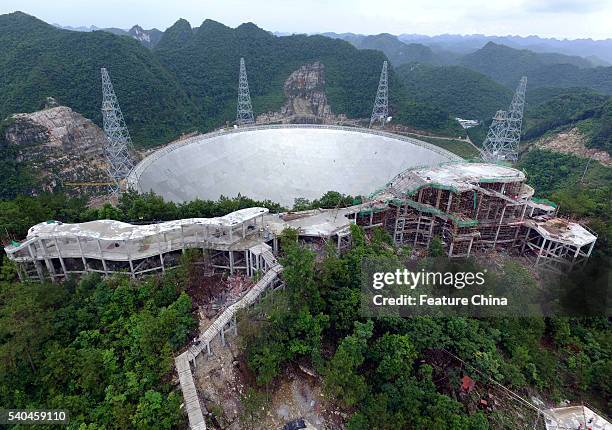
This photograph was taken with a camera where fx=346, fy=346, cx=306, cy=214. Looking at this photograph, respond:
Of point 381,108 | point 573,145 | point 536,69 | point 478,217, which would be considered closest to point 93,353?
point 478,217

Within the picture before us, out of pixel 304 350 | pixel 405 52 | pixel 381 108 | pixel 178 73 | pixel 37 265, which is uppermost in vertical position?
pixel 405 52

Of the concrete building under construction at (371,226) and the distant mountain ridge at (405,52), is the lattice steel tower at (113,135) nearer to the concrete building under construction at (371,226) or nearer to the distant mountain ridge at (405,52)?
the concrete building under construction at (371,226)

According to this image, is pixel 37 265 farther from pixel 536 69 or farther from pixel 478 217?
pixel 536 69

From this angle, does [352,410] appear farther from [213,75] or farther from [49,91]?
[213,75]

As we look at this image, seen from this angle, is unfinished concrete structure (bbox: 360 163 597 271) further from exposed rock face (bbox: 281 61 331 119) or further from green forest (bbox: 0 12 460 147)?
exposed rock face (bbox: 281 61 331 119)

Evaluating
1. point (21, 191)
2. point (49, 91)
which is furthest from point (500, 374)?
point (49, 91)

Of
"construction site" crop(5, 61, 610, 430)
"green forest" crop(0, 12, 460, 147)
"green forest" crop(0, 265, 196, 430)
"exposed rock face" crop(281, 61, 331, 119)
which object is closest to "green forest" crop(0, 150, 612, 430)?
"green forest" crop(0, 265, 196, 430)

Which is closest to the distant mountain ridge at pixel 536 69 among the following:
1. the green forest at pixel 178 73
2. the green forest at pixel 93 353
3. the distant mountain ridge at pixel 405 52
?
the distant mountain ridge at pixel 405 52
